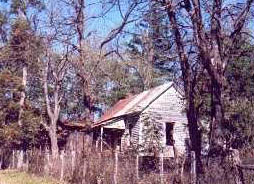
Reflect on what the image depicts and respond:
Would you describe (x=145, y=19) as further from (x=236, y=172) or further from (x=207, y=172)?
(x=236, y=172)

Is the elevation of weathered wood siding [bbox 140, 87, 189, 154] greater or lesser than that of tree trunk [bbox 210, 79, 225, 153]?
greater

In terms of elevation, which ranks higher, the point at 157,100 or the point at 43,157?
the point at 157,100

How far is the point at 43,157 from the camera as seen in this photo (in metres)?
26.7

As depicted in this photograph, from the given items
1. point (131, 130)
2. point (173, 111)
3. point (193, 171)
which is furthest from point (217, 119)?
point (131, 130)

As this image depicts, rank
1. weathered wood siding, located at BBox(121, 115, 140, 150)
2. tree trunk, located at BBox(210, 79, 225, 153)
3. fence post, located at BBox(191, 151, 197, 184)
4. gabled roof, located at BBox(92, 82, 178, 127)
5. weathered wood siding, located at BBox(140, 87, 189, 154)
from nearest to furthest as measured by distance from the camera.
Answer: fence post, located at BBox(191, 151, 197, 184) < tree trunk, located at BBox(210, 79, 225, 153) < weathered wood siding, located at BBox(121, 115, 140, 150) < gabled roof, located at BBox(92, 82, 178, 127) < weathered wood siding, located at BBox(140, 87, 189, 154)

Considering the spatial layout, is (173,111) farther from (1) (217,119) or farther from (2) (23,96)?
(1) (217,119)

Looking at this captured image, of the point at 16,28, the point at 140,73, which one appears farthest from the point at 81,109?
the point at 16,28

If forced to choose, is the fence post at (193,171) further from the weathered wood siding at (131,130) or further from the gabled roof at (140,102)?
the weathered wood siding at (131,130)

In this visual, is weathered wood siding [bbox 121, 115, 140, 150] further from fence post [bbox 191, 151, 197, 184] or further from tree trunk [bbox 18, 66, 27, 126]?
fence post [bbox 191, 151, 197, 184]

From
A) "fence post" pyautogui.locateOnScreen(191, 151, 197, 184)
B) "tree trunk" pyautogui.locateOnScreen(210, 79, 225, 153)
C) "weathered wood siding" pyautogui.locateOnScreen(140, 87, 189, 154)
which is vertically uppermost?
"weathered wood siding" pyautogui.locateOnScreen(140, 87, 189, 154)

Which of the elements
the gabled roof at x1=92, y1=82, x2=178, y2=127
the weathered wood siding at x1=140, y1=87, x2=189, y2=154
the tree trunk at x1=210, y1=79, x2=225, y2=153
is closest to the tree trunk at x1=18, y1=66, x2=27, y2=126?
the gabled roof at x1=92, y1=82, x2=178, y2=127

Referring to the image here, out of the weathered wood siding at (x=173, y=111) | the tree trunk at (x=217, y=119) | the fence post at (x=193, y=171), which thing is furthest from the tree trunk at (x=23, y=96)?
the fence post at (x=193, y=171)

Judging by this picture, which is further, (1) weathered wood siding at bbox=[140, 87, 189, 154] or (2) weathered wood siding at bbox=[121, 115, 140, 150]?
(1) weathered wood siding at bbox=[140, 87, 189, 154]

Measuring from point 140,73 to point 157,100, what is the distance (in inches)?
808
